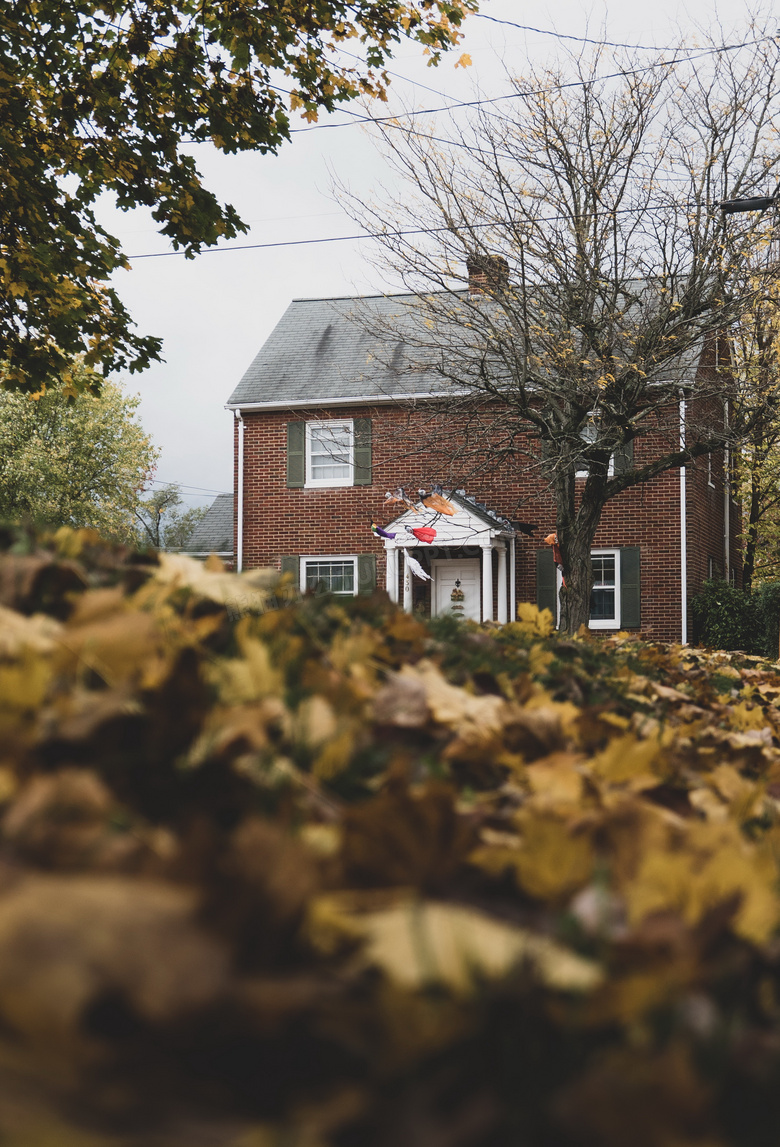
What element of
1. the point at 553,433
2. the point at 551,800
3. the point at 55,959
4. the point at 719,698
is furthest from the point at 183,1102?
the point at 553,433

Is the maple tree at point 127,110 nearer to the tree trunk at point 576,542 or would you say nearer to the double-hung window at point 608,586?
the tree trunk at point 576,542

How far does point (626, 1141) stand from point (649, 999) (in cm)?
11

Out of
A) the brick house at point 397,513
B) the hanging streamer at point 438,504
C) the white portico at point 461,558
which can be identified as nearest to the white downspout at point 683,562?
the brick house at point 397,513

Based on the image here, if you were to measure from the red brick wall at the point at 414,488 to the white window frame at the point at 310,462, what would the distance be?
13 cm

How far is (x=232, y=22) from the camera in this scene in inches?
268

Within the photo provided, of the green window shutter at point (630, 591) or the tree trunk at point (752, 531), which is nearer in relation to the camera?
the green window shutter at point (630, 591)

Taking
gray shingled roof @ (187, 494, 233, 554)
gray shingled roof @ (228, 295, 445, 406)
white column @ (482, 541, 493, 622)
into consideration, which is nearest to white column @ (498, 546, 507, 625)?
white column @ (482, 541, 493, 622)

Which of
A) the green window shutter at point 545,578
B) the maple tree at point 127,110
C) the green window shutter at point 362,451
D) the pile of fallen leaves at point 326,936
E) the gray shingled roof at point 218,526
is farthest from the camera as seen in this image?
the gray shingled roof at point 218,526

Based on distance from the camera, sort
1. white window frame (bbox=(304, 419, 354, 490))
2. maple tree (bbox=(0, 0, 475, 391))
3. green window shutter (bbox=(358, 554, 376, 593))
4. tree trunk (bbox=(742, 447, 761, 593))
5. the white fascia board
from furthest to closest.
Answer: tree trunk (bbox=(742, 447, 761, 593)) < white window frame (bbox=(304, 419, 354, 490)) < green window shutter (bbox=(358, 554, 376, 593)) < the white fascia board < maple tree (bbox=(0, 0, 475, 391))

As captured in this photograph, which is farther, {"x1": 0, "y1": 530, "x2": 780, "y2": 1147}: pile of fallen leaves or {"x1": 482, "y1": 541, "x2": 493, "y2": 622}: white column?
{"x1": 482, "y1": 541, "x2": 493, "y2": 622}: white column

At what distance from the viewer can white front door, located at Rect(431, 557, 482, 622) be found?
18575 mm

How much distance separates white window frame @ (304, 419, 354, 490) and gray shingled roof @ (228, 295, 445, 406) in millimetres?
537

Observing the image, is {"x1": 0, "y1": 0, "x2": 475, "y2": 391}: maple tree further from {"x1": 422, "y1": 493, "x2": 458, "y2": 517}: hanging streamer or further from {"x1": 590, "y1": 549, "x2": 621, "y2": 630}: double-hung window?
{"x1": 590, "y1": 549, "x2": 621, "y2": 630}: double-hung window

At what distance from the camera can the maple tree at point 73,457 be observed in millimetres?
30094
